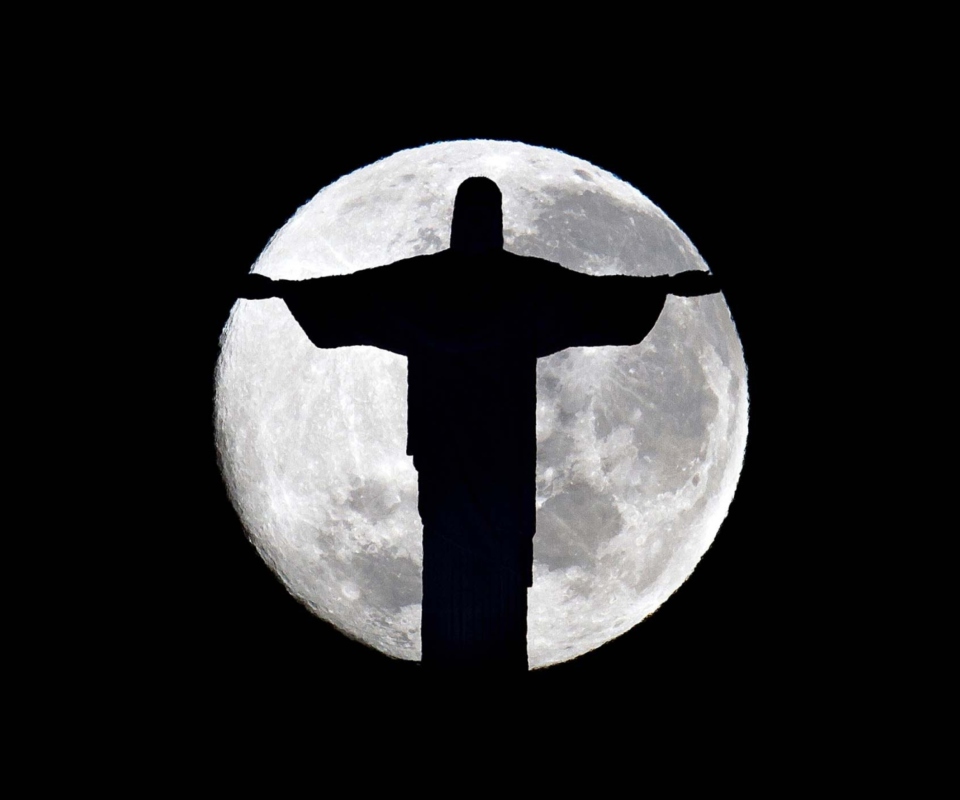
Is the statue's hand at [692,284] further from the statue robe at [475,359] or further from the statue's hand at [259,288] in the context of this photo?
the statue's hand at [259,288]

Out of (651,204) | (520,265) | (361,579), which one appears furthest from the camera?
(651,204)

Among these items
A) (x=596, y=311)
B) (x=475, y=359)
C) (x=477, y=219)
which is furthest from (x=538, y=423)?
(x=477, y=219)

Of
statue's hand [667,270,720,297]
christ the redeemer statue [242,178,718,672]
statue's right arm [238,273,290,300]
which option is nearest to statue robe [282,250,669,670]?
christ the redeemer statue [242,178,718,672]

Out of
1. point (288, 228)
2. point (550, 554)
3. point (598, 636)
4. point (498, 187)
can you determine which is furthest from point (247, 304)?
point (598, 636)

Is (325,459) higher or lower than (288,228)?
lower

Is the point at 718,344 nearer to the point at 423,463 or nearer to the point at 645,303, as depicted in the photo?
the point at 645,303

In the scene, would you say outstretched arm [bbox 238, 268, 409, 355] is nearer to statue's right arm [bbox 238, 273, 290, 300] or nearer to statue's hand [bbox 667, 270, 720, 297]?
statue's right arm [bbox 238, 273, 290, 300]
